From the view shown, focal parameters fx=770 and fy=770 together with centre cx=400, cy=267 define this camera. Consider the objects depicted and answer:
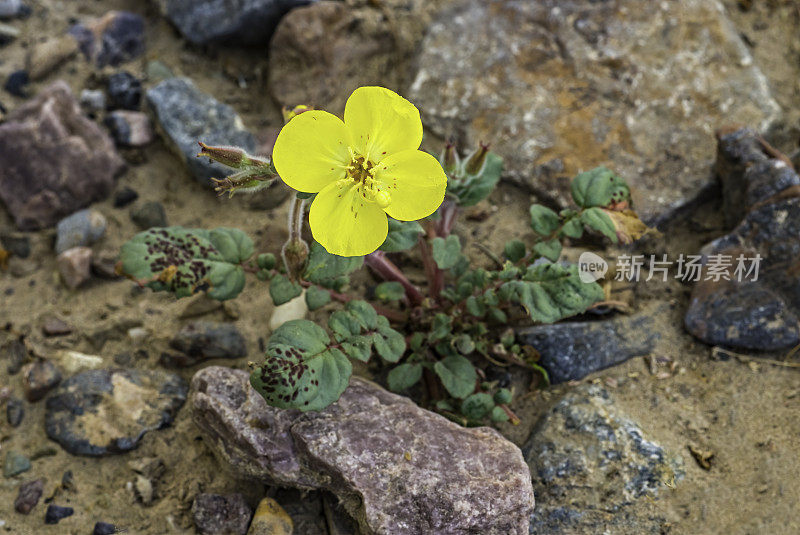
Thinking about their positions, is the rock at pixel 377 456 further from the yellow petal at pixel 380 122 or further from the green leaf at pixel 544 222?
the yellow petal at pixel 380 122

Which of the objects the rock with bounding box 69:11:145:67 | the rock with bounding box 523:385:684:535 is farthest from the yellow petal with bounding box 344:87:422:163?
the rock with bounding box 69:11:145:67

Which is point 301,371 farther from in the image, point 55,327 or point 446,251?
point 55,327

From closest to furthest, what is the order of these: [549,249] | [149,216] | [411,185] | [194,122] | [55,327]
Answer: [411,185]
[549,249]
[55,327]
[149,216]
[194,122]

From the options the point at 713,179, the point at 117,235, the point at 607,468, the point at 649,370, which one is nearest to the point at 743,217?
the point at 713,179

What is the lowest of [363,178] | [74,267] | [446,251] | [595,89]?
[74,267]

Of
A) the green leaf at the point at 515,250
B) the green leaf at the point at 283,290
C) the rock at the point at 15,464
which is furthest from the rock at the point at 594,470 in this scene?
the rock at the point at 15,464

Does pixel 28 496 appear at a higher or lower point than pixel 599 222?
lower

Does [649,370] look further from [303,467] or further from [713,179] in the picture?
[303,467]

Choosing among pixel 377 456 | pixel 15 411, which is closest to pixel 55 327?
pixel 15 411
